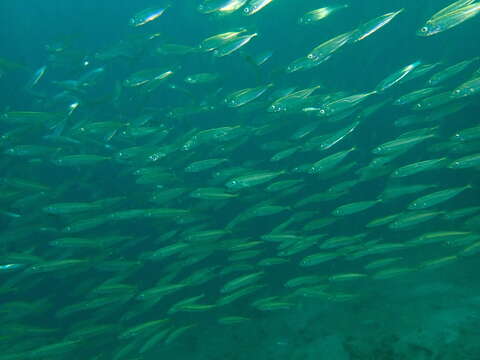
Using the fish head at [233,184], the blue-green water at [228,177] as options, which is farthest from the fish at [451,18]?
the fish head at [233,184]

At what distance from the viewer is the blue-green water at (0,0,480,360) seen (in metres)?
6.35

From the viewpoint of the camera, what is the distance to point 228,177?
25.6 ft

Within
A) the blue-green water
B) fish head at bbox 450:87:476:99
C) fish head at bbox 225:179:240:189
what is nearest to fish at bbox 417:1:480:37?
the blue-green water

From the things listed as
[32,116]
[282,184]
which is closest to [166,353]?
[282,184]

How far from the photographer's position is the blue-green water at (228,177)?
20.8 feet

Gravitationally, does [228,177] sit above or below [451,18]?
below

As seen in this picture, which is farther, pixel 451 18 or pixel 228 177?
pixel 228 177

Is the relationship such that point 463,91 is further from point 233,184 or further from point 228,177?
point 228,177

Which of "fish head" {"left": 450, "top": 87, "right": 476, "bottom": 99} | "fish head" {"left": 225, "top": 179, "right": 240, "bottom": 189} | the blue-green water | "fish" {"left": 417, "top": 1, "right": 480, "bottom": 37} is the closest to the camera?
"fish" {"left": 417, "top": 1, "right": 480, "bottom": 37}

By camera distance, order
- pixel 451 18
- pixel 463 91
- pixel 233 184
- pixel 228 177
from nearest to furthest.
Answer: pixel 451 18
pixel 463 91
pixel 233 184
pixel 228 177

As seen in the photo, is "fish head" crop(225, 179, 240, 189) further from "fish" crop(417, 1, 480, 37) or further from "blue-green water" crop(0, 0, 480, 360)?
"fish" crop(417, 1, 480, 37)

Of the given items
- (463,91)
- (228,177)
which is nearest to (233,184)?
(228,177)

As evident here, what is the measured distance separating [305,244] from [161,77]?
4.42 metres

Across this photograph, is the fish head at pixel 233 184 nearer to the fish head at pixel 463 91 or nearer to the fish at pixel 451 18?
the fish at pixel 451 18
